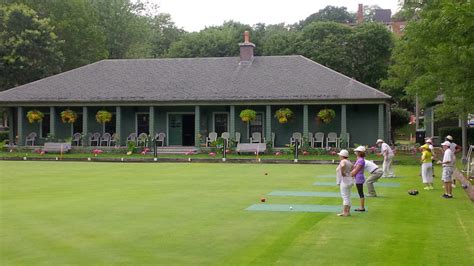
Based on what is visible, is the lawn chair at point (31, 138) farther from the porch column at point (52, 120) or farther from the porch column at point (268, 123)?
the porch column at point (268, 123)

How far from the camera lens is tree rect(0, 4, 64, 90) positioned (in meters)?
44.7


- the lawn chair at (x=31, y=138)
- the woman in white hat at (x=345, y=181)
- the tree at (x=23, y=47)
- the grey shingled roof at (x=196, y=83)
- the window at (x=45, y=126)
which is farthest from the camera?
the tree at (x=23, y=47)

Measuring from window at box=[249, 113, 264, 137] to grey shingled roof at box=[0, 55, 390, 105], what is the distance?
1755 mm

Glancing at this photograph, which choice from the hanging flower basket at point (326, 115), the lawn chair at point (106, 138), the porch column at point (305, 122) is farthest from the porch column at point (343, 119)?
the lawn chair at point (106, 138)

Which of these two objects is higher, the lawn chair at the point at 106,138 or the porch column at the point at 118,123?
the porch column at the point at 118,123

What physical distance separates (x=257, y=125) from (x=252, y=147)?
363 cm

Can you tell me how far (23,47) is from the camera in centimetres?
4494

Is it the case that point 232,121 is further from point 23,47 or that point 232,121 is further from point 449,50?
point 449,50

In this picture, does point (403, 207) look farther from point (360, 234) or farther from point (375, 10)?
point (375, 10)

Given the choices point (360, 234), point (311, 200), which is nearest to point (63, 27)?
point (311, 200)

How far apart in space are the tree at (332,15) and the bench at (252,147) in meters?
60.1

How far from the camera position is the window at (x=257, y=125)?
37062mm

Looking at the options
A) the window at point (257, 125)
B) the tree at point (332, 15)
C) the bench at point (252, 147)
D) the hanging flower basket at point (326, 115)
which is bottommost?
the bench at point (252, 147)

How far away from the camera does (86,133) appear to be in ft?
123
